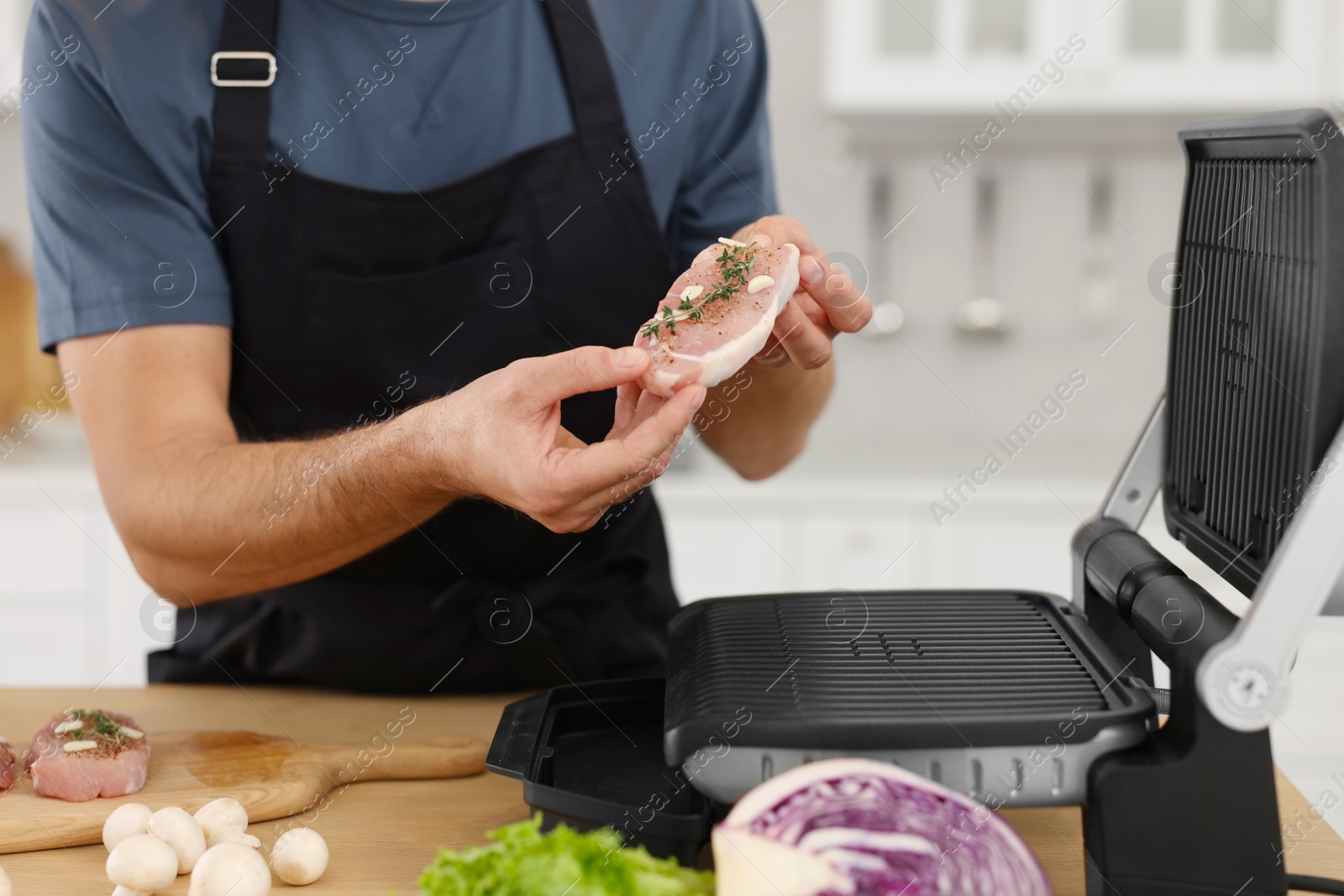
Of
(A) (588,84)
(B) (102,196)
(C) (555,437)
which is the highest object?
(A) (588,84)

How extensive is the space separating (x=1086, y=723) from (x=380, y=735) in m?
0.74

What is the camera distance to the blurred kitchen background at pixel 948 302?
266 cm

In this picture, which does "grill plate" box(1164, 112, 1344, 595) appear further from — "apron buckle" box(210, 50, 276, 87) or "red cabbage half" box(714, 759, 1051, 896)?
"apron buckle" box(210, 50, 276, 87)

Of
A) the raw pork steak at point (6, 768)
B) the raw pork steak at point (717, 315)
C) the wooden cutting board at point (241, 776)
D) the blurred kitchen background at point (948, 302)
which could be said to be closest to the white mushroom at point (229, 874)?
the wooden cutting board at point (241, 776)

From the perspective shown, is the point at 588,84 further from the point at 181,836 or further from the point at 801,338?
the point at 181,836

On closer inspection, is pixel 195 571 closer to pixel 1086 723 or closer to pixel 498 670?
pixel 498 670

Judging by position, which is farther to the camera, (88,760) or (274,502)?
(274,502)

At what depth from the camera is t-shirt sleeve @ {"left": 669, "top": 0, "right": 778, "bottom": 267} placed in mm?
1532

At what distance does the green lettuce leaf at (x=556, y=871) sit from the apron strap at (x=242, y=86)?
0.91 meters

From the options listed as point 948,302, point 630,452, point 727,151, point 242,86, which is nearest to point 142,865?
point 630,452

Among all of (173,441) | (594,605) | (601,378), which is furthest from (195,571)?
(601,378)

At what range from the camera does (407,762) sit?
1073mm

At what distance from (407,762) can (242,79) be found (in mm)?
791

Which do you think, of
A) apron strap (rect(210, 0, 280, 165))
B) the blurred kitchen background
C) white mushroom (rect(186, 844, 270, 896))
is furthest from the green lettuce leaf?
the blurred kitchen background
